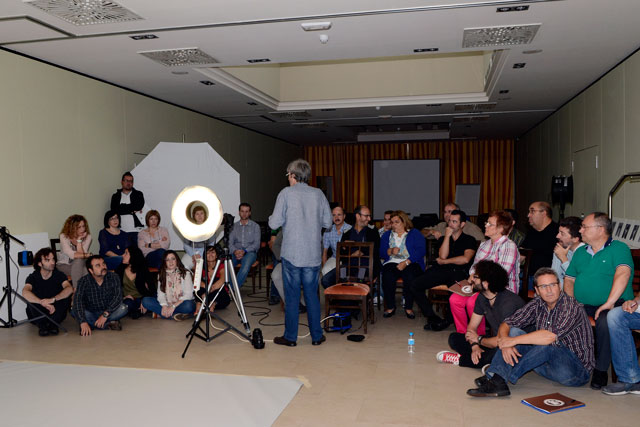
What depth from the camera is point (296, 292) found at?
14.8 ft

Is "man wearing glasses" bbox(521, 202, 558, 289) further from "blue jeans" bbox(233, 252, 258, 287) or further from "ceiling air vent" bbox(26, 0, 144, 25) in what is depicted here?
"ceiling air vent" bbox(26, 0, 144, 25)

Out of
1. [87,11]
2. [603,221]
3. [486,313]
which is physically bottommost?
[486,313]

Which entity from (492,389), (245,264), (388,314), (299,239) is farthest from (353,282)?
(492,389)

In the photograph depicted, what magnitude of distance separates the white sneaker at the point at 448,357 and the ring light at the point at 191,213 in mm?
1982

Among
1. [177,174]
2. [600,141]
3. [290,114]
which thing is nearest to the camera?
[600,141]

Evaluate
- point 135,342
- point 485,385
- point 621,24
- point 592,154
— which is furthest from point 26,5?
point 592,154

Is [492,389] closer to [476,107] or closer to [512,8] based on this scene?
[512,8]

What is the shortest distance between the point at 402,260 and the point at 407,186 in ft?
28.5

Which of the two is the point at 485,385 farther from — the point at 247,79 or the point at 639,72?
the point at 247,79

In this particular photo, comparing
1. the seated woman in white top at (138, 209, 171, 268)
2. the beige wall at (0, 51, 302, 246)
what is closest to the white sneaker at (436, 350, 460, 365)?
the seated woman in white top at (138, 209, 171, 268)

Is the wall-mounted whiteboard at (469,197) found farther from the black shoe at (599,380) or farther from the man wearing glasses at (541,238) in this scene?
the black shoe at (599,380)

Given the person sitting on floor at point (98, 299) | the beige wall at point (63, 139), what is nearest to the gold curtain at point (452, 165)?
the beige wall at point (63, 139)

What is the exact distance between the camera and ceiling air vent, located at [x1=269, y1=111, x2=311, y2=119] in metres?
9.21

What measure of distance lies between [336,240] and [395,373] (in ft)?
7.88
